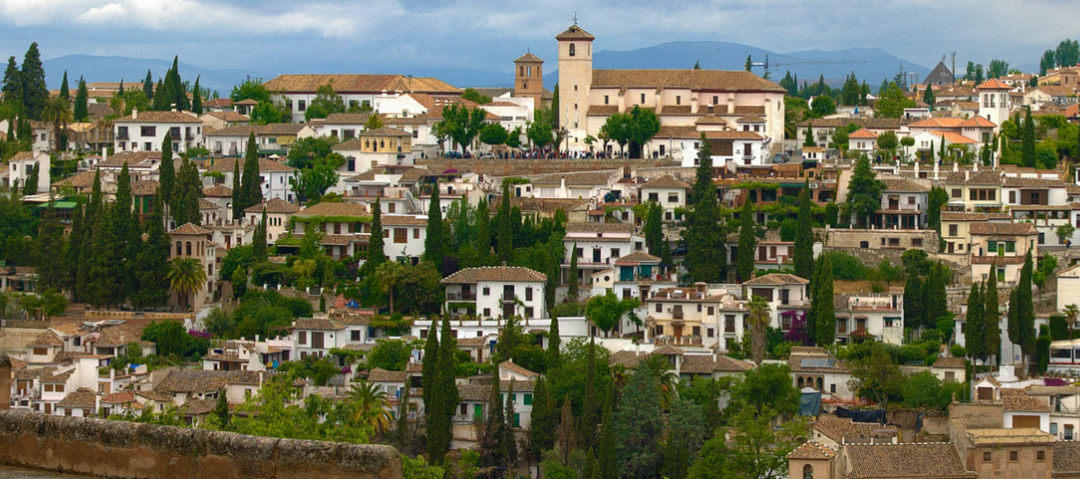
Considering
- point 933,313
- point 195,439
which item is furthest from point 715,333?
point 195,439

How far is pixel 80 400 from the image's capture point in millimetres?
41062

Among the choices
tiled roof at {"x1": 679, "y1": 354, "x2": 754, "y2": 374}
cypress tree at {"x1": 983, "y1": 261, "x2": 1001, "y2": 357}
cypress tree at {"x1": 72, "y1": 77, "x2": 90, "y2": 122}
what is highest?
cypress tree at {"x1": 72, "y1": 77, "x2": 90, "y2": 122}

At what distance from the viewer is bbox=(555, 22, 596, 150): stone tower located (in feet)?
212

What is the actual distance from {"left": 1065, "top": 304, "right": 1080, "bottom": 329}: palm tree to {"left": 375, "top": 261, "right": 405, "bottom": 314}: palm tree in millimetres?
18715

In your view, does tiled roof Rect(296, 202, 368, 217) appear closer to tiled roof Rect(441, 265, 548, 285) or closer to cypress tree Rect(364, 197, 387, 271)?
cypress tree Rect(364, 197, 387, 271)

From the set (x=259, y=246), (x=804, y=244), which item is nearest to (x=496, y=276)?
(x=259, y=246)

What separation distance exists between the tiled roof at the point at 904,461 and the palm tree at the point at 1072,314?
411 inches

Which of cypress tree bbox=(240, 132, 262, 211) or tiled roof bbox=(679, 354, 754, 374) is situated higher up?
cypress tree bbox=(240, 132, 262, 211)

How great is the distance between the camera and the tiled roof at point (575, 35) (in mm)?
64750

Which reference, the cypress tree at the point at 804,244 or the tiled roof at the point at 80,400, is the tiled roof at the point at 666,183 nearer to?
the cypress tree at the point at 804,244

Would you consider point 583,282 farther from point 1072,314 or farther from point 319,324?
point 1072,314

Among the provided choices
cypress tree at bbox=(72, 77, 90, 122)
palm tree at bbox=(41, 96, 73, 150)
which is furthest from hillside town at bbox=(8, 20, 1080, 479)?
cypress tree at bbox=(72, 77, 90, 122)

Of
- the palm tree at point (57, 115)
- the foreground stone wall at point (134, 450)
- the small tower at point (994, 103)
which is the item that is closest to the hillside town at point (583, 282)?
the palm tree at point (57, 115)

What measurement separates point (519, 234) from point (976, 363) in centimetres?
1451
